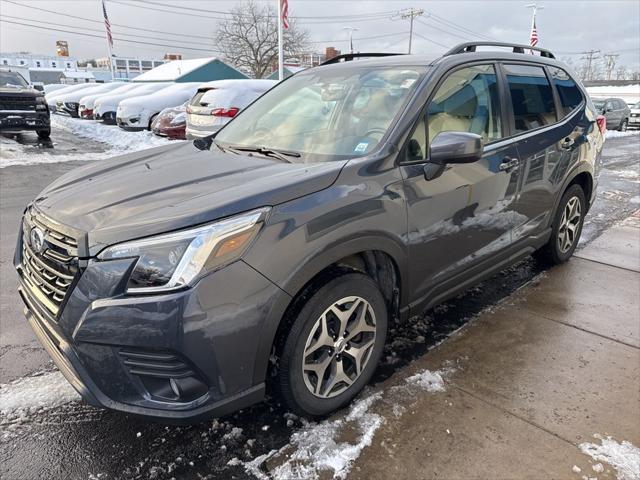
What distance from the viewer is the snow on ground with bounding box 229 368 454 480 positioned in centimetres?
216

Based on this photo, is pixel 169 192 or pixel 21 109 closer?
pixel 169 192

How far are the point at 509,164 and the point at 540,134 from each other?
0.61m

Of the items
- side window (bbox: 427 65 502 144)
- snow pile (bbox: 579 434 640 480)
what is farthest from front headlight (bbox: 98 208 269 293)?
snow pile (bbox: 579 434 640 480)

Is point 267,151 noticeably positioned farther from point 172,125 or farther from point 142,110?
point 142,110

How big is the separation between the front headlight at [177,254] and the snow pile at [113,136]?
10740mm

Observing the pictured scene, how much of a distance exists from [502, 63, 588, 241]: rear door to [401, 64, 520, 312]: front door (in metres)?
0.19

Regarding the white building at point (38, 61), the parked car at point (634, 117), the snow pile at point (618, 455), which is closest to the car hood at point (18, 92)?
the snow pile at point (618, 455)

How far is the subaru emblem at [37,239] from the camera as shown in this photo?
2.25 m

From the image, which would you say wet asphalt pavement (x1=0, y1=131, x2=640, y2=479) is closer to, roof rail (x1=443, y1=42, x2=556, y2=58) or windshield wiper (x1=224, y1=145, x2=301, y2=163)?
windshield wiper (x1=224, y1=145, x2=301, y2=163)

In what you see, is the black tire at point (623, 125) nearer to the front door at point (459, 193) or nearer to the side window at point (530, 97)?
the side window at point (530, 97)

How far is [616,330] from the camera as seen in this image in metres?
3.50

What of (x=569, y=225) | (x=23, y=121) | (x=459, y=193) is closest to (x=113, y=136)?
(x=23, y=121)

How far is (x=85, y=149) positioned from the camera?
13.3 m

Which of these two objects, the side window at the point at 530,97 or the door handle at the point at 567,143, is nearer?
the side window at the point at 530,97
